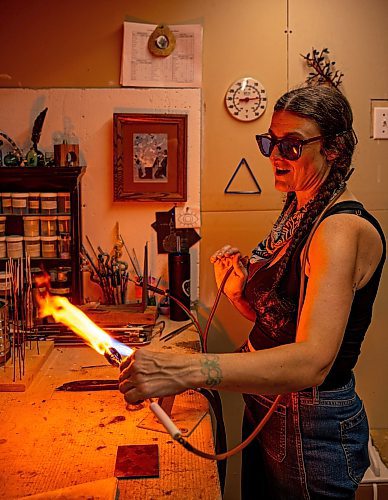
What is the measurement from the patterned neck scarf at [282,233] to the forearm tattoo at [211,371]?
606 millimetres

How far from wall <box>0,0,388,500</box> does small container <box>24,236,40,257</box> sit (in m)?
0.82

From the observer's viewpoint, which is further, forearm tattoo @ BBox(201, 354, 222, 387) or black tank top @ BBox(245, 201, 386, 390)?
black tank top @ BBox(245, 201, 386, 390)

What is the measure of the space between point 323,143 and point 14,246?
1839 mm

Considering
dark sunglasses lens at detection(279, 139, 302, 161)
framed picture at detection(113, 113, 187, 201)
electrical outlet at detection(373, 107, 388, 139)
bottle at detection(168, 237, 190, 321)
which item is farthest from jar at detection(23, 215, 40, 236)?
electrical outlet at detection(373, 107, 388, 139)

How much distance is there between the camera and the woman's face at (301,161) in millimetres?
1658

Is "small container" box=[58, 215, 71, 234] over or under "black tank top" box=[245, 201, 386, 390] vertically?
over

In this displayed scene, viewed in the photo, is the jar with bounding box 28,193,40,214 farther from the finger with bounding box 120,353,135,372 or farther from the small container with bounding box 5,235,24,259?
the finger with bounding box 120,353,135,372

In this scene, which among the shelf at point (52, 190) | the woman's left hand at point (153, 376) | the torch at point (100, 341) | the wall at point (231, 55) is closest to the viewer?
the torch at point (100, 341)

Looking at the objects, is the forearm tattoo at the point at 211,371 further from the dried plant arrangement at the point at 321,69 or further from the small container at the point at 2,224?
the dried plant arrangement at the point at 321,69

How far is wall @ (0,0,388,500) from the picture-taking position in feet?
9.88

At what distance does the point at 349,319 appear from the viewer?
5.19 ft

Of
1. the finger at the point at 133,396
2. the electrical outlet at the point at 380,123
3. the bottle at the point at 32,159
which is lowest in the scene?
the finger at the point at 133,396

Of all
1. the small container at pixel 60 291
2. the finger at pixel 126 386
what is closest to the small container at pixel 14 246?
the small container at pixel 60 291

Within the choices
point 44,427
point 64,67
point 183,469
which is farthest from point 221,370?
point 64,67
